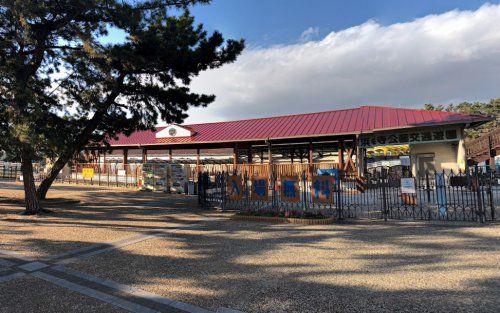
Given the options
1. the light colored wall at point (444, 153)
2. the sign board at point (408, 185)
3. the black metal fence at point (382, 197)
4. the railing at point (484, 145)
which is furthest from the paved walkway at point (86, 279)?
the railing at point (484, 145)

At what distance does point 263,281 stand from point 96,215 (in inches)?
346

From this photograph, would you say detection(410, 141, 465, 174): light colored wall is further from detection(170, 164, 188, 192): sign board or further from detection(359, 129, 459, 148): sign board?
detection(170, 164, 188, 192): sign board

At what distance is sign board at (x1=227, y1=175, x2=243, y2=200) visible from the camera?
12680mm

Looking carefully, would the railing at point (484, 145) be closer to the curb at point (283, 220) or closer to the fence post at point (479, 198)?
the fence post at point (479, 198)

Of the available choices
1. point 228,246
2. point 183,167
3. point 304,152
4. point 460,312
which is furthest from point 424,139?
point 460,312

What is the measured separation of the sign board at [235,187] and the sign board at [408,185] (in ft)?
18.6

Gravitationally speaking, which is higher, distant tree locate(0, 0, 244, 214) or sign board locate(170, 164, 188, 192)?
distant tree locate(0, 0, 244, 214)

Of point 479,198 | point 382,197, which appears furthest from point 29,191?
point 479,198

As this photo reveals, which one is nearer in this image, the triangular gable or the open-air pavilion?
the open-air pavilion

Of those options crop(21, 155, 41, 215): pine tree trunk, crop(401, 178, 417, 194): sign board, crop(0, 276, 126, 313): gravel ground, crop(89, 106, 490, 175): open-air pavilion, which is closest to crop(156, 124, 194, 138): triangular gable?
crop(89, 106, 490, 175): open-air pavilion

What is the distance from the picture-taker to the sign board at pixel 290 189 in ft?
37.9

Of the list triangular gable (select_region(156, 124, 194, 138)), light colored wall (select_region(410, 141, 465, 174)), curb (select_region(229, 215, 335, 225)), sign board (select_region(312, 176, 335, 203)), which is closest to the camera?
curb (select_region(229, 215, 335, 225))

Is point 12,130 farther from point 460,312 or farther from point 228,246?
point 460,312

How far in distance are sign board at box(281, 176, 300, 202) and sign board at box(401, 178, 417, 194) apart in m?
3.37
